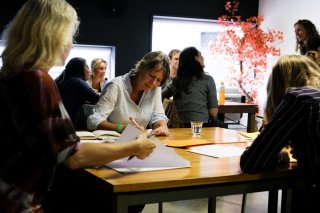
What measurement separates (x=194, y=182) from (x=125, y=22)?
5043mm

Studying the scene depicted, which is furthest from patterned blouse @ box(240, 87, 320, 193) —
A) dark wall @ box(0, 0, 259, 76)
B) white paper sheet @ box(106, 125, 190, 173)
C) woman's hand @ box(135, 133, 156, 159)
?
dark wall @ box(0, 0, 259, 76)

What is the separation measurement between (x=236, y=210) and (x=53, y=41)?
2418mm

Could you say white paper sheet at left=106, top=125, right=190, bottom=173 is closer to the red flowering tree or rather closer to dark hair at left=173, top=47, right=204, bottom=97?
dark hair at left=173, top=47, right=204, bottom=97

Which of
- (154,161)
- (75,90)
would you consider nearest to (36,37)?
(154,161)

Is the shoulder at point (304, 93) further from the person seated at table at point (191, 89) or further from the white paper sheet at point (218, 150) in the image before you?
the person seated at table at point (191, 89)

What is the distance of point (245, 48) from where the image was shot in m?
6.43

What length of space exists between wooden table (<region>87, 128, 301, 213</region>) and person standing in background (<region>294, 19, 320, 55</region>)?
2820mm

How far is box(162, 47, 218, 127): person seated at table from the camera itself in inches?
141

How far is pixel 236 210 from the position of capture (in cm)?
320

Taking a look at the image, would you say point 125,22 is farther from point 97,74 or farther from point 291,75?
point 291,75

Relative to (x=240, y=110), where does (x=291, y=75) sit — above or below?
above

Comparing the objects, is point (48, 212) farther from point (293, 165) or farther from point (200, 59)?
point (200, 59)

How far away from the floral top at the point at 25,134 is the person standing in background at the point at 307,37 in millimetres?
3582

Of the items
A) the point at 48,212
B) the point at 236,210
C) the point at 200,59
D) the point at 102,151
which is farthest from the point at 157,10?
the point at 102,151
